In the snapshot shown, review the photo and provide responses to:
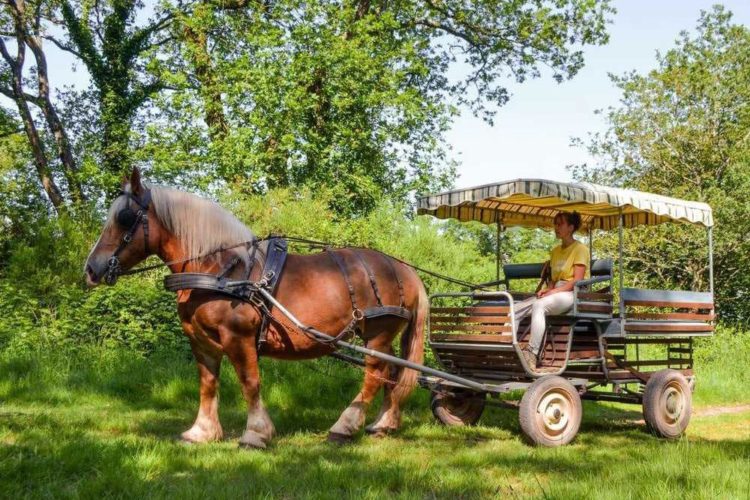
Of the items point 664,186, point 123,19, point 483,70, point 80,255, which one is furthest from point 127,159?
point 664,186

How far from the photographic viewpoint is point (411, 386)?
652 centimetres

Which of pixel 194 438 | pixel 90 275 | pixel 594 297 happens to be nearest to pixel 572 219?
pixel 594 297

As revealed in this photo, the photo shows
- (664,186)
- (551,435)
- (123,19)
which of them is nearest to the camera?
(551,435)

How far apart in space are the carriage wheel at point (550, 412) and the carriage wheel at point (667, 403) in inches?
33.3

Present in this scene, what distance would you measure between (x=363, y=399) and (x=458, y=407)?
150cm

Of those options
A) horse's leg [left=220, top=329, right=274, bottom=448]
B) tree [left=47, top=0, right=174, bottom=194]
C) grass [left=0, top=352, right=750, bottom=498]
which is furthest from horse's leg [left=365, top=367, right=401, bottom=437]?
tree [left=47, top=0, right=174, bottom=194]

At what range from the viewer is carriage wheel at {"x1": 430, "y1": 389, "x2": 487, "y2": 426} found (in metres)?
7.24

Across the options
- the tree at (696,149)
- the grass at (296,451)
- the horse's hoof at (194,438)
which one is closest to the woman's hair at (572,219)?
the grass at (296,451)

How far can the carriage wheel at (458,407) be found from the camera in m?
7.24

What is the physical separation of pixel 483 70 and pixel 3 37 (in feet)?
47.0

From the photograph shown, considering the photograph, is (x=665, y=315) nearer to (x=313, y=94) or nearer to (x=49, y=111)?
(x=313, y=94)

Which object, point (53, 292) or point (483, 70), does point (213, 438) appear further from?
point (483, 70)

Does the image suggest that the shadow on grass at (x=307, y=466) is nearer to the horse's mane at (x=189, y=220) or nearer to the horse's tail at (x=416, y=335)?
the horse's tail at (x=416, y=335)

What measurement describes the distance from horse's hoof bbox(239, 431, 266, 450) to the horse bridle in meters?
1.58
